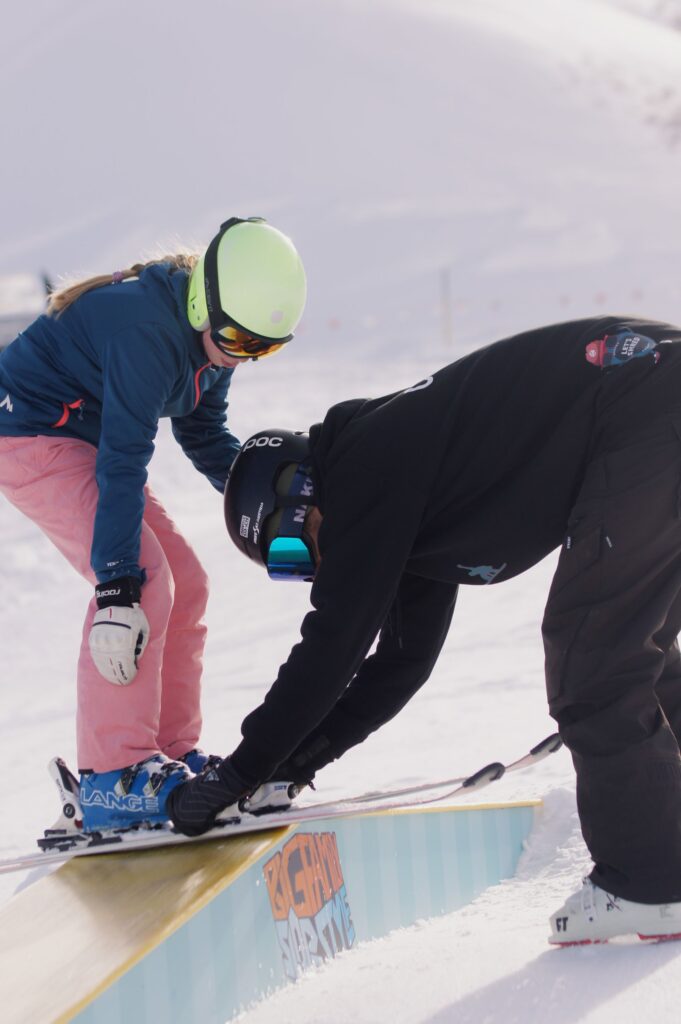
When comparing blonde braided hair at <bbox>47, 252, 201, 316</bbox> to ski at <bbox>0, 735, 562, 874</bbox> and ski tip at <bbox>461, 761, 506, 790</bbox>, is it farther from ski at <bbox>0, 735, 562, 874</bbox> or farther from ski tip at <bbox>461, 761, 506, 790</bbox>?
ski tip at <bbox>461, 761, 506, 790</bbox>

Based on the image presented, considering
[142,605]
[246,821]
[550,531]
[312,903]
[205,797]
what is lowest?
[312,903]

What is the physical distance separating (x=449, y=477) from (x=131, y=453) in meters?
0.97

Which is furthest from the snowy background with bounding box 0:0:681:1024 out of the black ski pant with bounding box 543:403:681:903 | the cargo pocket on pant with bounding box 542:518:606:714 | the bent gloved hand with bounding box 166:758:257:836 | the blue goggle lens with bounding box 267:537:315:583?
the blue goggle lens with bounding box 267:537:315:583

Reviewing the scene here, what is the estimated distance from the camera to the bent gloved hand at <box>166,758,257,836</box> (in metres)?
2.62

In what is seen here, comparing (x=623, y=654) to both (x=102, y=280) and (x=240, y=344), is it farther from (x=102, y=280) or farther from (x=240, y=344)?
(x=102, y=280)

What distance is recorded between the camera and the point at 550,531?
2635 millimetres

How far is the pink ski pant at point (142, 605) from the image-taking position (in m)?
3.21

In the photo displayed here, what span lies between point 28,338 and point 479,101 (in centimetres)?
3702

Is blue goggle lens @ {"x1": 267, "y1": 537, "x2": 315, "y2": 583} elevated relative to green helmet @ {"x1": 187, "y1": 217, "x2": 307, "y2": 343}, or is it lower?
lower

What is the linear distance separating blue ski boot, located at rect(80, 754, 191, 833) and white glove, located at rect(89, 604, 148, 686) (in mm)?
273

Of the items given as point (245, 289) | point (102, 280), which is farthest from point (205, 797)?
point (102, 280)

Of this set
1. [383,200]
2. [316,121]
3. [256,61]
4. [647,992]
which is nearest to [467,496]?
[647,992]

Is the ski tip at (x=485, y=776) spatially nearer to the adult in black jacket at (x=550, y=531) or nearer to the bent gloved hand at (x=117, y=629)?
the adult in black jacket at (x=550, y=531)

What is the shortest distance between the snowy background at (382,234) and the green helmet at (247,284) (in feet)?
5.44
